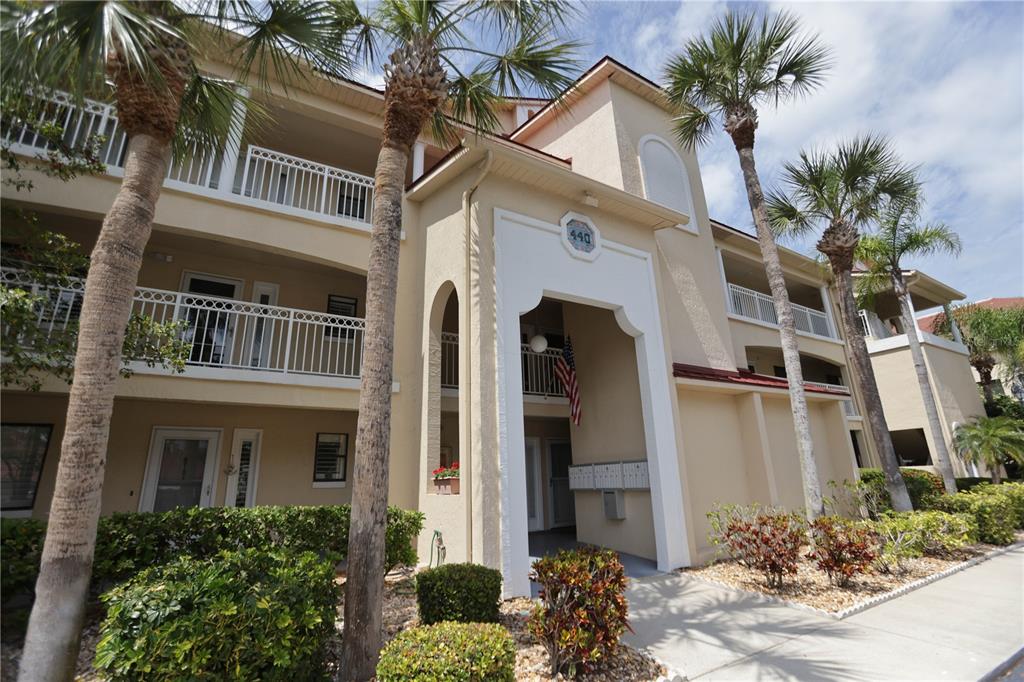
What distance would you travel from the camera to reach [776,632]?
20.0 ft

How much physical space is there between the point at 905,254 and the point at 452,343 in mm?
16917

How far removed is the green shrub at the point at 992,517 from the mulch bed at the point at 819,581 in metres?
2.33

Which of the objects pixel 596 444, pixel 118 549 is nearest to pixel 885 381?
pixel 596 444

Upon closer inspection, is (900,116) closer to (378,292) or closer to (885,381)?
(378,292)

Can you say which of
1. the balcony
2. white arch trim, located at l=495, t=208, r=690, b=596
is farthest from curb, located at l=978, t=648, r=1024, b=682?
the balcony

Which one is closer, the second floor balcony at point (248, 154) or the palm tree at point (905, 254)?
the second floor balcony at point (248, 154)

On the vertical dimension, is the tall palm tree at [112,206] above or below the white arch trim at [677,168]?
below

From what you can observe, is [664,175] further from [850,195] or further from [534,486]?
[534,486]

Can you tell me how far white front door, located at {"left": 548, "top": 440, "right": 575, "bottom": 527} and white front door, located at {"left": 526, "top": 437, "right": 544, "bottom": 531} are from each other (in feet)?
1.29

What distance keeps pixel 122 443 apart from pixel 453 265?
7441 millimetres

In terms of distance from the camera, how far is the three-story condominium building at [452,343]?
320 inches

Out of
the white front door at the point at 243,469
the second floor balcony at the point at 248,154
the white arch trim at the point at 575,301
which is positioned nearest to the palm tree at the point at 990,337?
the white arch trim at the point at 575,301

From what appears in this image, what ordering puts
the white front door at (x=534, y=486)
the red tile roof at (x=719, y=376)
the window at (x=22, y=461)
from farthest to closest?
the white front door at (x=534, y=486) < the red tile roof at (x=719, y=376) < the window at (x=22, y=461)

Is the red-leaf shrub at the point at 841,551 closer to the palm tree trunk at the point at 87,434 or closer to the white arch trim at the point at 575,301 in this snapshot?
the white arch trim at the point at 575,301
